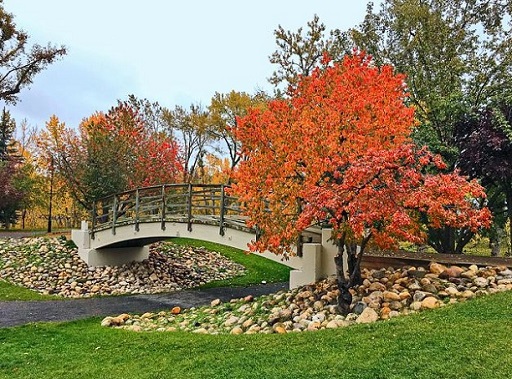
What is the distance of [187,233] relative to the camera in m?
12.0

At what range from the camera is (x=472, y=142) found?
29.1 ft

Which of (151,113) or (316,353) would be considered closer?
(316,353)

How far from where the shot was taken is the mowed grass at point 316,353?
158 inches

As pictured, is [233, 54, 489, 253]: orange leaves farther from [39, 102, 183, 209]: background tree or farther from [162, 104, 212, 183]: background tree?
[162, 104, 212, 183]: background tree

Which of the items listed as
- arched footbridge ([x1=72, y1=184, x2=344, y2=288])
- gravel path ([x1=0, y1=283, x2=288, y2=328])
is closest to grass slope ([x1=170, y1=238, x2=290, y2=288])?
gravel path ([x1=0, y1=283, x2=288, y2=328])

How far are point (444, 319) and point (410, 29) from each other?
9.19m

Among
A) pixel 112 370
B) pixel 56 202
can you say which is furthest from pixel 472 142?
pixel 56 202

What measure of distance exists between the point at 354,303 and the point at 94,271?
9.91 m

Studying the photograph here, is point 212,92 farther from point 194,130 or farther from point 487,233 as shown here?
point 487,233

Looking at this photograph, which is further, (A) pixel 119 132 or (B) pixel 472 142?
(A) pixel 119 132

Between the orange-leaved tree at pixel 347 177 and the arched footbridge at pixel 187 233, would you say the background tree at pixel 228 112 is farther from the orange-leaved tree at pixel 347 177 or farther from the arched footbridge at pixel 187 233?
the orange-leaved tree at pixel 347 177

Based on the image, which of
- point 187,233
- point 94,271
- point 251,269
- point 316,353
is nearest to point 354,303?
point 316,353

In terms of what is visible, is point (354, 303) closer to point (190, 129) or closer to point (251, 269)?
point (251, 269)

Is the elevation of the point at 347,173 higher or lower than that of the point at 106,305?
higher
